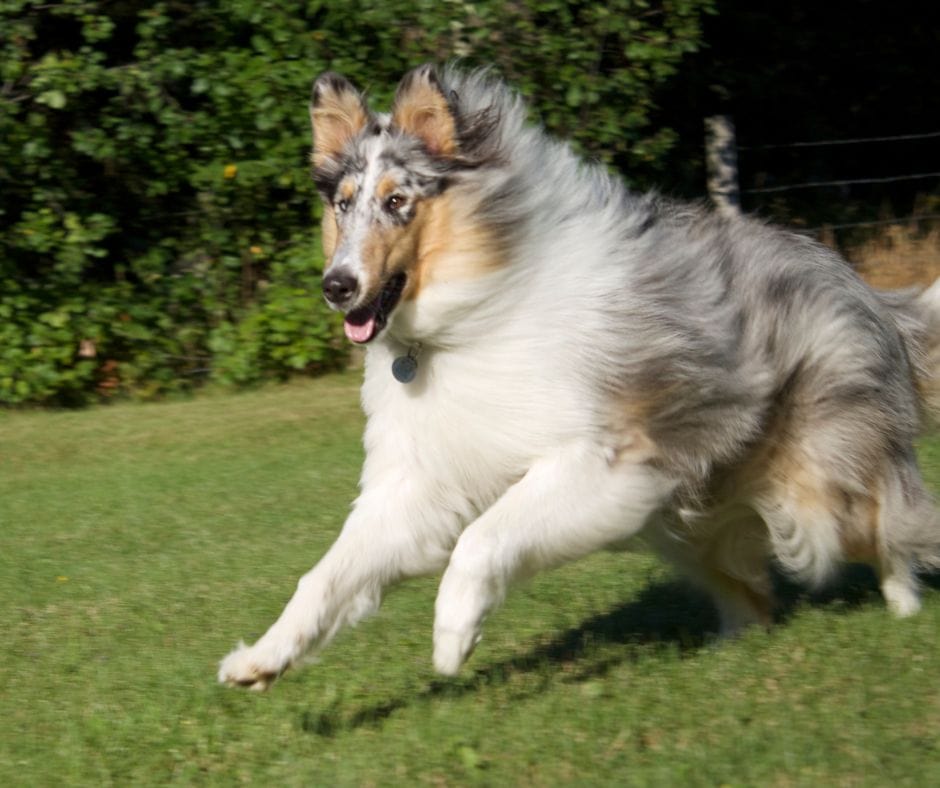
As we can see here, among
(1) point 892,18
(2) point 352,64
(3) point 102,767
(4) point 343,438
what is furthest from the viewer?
(1) point 892,18

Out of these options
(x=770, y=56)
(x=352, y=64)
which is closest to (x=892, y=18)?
(x=770, y=56)

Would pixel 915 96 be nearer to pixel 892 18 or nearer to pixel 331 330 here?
pixel 892 18

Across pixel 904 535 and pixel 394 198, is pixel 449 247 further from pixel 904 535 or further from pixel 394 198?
pixel 904 535

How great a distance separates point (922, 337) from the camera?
19.8 feet

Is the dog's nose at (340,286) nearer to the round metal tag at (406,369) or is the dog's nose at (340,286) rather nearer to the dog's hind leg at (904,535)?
the round metal tag at (406,369)

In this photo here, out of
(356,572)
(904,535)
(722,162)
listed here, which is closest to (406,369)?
(356,572)

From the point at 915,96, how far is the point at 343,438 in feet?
33.2

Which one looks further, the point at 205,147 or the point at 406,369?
the point at 205,147

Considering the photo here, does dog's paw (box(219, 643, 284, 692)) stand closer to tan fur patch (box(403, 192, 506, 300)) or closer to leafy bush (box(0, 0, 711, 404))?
tan fur patch (box(403, 192, 506, 300))

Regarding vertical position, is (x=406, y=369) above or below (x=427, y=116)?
below

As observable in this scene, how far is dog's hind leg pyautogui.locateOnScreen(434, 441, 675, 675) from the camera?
4391mm

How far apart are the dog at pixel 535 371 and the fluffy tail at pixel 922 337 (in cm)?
54

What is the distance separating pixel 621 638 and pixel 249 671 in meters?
1.67

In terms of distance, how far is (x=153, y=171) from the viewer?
465 inches
